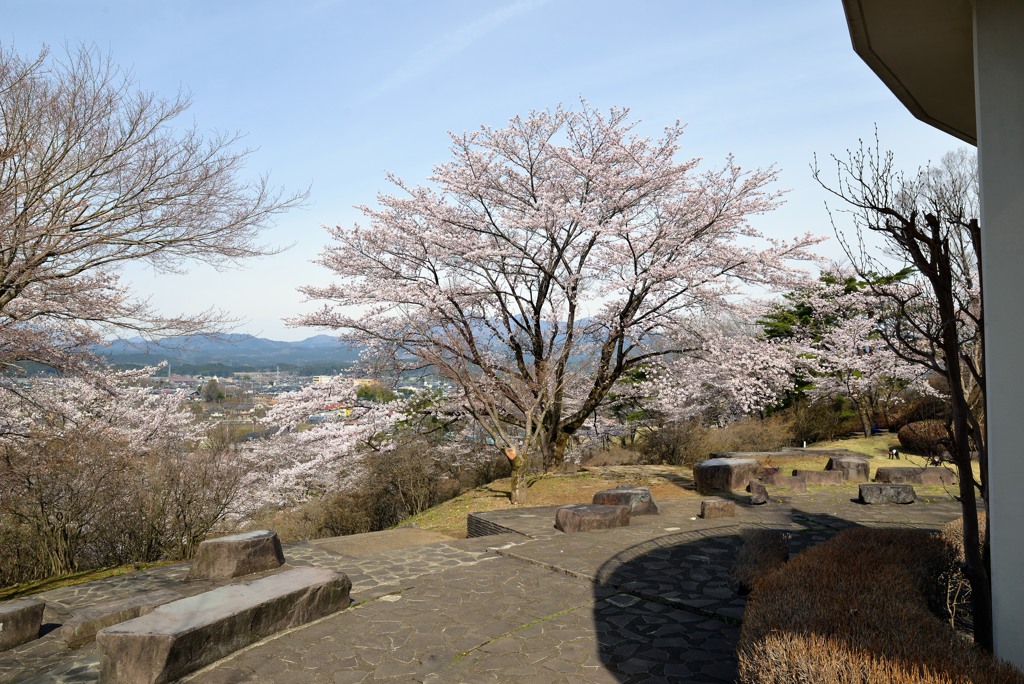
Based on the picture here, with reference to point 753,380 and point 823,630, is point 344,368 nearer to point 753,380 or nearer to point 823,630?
point 753,380

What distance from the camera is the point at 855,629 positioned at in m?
3.37

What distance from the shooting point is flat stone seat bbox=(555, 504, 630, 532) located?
930 centimetres

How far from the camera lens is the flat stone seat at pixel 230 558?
24.8 feet

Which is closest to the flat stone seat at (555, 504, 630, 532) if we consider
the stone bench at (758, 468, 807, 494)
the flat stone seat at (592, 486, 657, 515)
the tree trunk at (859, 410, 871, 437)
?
the flat stone seat at (592, 486, 657, 515)

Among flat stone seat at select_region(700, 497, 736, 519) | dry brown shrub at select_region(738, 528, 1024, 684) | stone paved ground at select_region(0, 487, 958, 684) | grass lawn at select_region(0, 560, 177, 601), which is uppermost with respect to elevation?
dry brown shrub at select_region(738, 528, 1024, 684)

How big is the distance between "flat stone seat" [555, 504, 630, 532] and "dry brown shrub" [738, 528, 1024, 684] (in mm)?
4385

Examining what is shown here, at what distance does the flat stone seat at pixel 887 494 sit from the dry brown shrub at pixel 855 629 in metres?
6.26

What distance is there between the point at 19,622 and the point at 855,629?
23.0ft

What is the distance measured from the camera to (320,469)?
59.3ft

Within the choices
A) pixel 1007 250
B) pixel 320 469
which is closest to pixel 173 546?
pixel 320 469

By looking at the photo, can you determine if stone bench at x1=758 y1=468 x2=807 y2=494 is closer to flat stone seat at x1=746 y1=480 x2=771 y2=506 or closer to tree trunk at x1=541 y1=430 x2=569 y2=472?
flat stone seat at x1=746 y1=480 x2=771 y2=506

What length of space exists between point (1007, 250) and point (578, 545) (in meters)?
6.17

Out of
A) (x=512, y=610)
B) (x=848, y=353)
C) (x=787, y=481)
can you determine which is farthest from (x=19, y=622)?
(x=848, y=353)

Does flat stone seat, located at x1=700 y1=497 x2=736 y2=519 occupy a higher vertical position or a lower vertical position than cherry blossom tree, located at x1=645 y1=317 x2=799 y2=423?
lower
